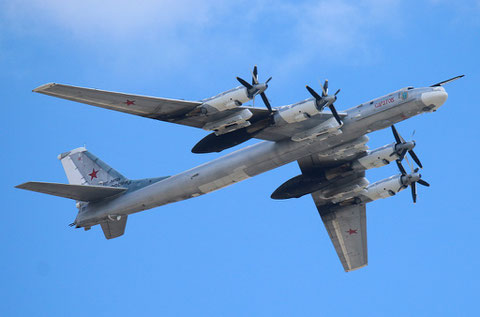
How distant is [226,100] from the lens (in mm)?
37406

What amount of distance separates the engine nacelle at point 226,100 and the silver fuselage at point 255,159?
5.66 m

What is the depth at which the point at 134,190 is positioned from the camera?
4653 cm

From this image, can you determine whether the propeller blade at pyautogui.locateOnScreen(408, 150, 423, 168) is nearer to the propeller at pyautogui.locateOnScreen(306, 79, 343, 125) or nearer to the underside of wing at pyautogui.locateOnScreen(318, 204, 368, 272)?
the underside of wing at pyautogui.locateOnScreen(318, 204, 368, 272)

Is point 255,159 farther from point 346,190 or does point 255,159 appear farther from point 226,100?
point 346,190


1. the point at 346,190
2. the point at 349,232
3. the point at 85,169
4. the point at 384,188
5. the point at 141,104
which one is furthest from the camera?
the point at 349,232

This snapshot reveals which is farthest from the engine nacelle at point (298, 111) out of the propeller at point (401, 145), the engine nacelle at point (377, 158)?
the engine nacelle at point (377, 158)

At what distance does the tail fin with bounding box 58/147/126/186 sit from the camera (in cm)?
4975

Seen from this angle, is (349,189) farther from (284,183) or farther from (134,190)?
(134,190)

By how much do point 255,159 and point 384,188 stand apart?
32.8ft

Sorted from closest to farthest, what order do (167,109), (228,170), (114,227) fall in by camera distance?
(167,109), (228,170), (114,227)

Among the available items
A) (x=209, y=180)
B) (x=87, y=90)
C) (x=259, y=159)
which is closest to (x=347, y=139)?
(x=259, y=159)

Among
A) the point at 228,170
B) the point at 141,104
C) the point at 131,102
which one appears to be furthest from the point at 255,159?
the point at 131,102

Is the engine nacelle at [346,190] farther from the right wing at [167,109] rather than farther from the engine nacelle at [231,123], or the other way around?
the engine nacelle at [231,123]

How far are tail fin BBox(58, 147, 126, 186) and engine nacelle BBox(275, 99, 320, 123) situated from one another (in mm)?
15006
